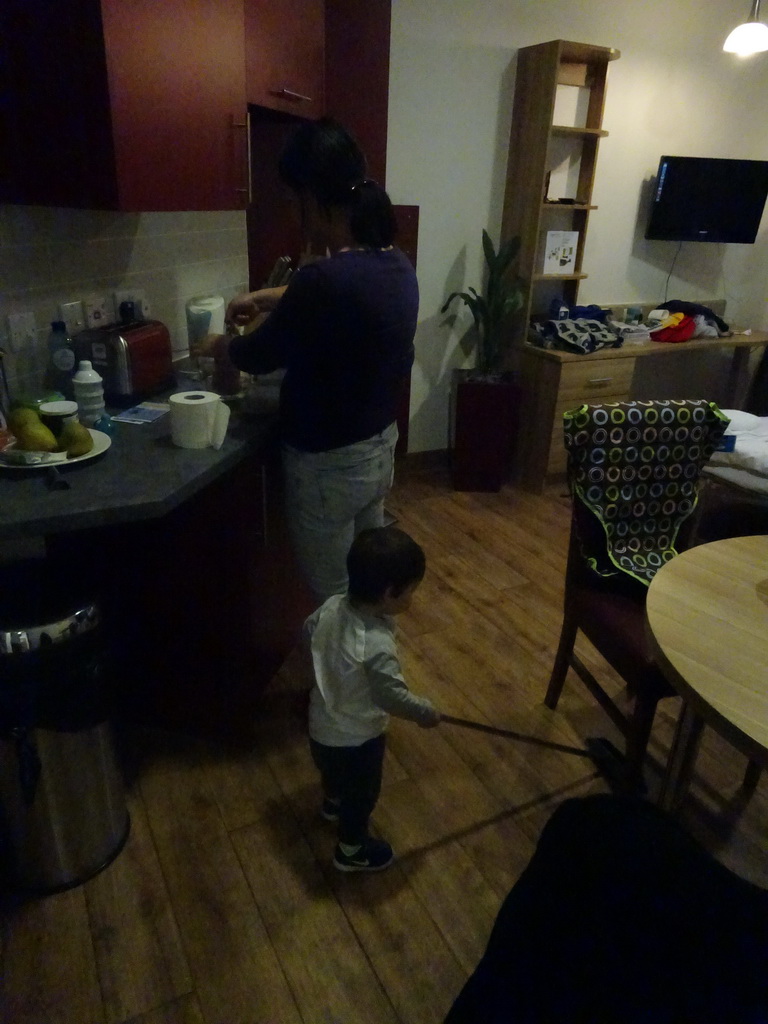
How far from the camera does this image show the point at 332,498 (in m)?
1.72

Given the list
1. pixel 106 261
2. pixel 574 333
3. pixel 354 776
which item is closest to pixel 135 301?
pixel 106 261

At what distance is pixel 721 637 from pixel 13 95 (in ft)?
5.89

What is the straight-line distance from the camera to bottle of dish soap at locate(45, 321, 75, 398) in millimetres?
1803

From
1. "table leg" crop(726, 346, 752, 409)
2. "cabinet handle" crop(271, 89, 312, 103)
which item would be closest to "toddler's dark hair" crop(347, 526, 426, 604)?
"cabinet handle" crop(271, 89, 312, 103)

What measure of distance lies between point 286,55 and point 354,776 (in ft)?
6.92

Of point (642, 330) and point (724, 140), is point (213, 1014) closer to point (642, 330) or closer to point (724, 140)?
point (642, 330)

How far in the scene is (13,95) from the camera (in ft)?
4.93

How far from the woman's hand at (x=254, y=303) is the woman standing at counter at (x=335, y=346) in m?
0.31

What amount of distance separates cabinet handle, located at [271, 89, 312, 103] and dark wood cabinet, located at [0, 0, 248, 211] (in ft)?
1.24

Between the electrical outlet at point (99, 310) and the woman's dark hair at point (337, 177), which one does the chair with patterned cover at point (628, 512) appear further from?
the electrical outlet at point (99, 310)

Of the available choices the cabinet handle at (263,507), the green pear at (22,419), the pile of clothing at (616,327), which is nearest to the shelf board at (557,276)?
the pile of clothing at (616,327)

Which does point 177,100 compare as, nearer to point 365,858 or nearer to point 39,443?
point 39,443

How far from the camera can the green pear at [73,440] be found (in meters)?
1.45

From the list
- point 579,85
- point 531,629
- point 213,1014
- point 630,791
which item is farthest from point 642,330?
point 213,1014
